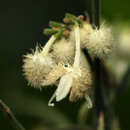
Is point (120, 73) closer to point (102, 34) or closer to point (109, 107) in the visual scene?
point (109, 107)

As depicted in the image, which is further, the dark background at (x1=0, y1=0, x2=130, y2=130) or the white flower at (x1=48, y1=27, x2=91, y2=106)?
the dark background at (x1=0, y1=0, x2=130, y2=130)

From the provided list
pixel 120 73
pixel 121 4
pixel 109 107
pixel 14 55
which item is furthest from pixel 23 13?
pixel 109 107

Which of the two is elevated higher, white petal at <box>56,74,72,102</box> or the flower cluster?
the flower cluster

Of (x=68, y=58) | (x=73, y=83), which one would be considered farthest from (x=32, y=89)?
(x=73, y=83)

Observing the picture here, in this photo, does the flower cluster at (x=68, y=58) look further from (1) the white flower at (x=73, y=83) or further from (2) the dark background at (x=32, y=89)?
(2) the dark background at (x=32, y=89)

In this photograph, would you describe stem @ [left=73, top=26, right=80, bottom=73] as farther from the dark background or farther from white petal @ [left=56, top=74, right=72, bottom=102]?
the dark background

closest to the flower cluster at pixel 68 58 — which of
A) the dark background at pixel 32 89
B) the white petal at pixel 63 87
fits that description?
the white petal at pixel 63 87

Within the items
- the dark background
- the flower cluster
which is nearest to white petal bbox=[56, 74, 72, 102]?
the flower cluster

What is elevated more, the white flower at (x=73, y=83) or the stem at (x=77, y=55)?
the stem at (x=77, y=55)

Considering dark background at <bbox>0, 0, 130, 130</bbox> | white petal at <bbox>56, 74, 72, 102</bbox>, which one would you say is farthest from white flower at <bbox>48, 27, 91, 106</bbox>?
dark background at <bbox>0, 0, 130, 130</bbox>

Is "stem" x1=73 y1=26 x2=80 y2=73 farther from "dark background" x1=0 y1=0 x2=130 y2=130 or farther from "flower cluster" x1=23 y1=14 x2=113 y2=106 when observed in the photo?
"dark background" x1=0 y1=0 x2=130 y2=130
